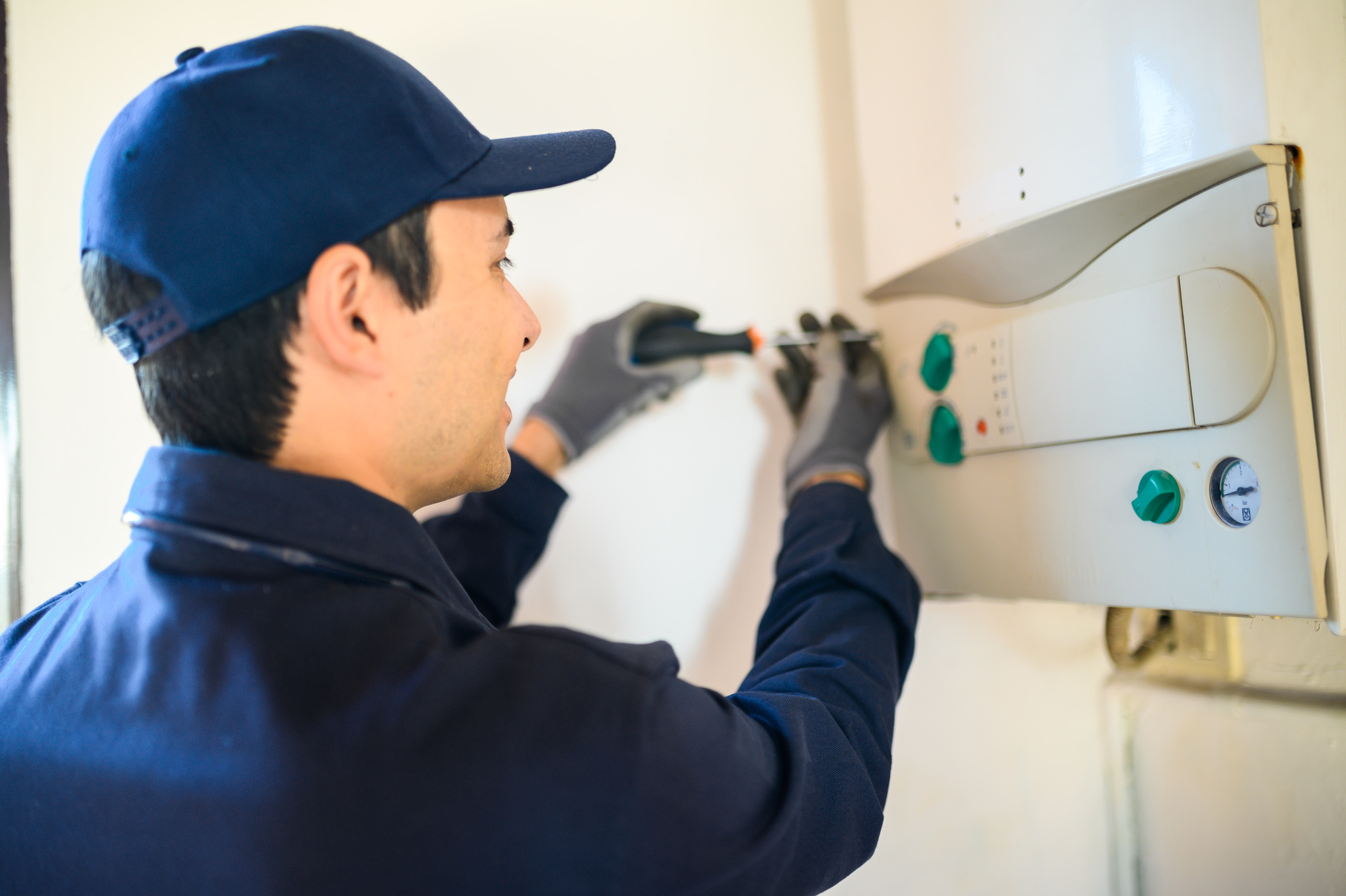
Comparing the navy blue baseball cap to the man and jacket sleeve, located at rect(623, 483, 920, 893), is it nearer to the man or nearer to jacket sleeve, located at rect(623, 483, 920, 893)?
the man

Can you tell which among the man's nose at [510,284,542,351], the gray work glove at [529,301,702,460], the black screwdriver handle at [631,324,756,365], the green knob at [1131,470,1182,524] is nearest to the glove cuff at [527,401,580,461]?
the gray work glove at [529,301,702,460]

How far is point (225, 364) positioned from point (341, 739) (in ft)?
0.80

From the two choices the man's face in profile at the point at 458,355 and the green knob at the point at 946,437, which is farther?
the green knob at the point at 946,437

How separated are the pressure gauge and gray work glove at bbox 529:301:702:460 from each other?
0.55 metres

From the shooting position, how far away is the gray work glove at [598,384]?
3.01ft

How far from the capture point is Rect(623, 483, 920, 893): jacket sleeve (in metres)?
0.47

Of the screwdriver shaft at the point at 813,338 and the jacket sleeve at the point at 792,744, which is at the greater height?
the screwdriver shaft at the point at 813,338


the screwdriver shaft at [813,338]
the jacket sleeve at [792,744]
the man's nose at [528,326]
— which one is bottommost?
the jacket sleeve at [792,744]

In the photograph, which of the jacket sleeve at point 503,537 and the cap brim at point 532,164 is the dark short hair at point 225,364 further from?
the jacket sleeve at point 503,537

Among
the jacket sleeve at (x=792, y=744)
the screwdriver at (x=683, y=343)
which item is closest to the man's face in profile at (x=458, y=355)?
the jacket sleeve at (x=792, y=744)

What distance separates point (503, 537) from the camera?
2.89 ft

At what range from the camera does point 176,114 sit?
507 millimetres

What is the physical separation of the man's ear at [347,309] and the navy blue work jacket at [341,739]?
3.2 inches

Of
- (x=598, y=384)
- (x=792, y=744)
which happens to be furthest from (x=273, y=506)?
(x=598, y=384)
